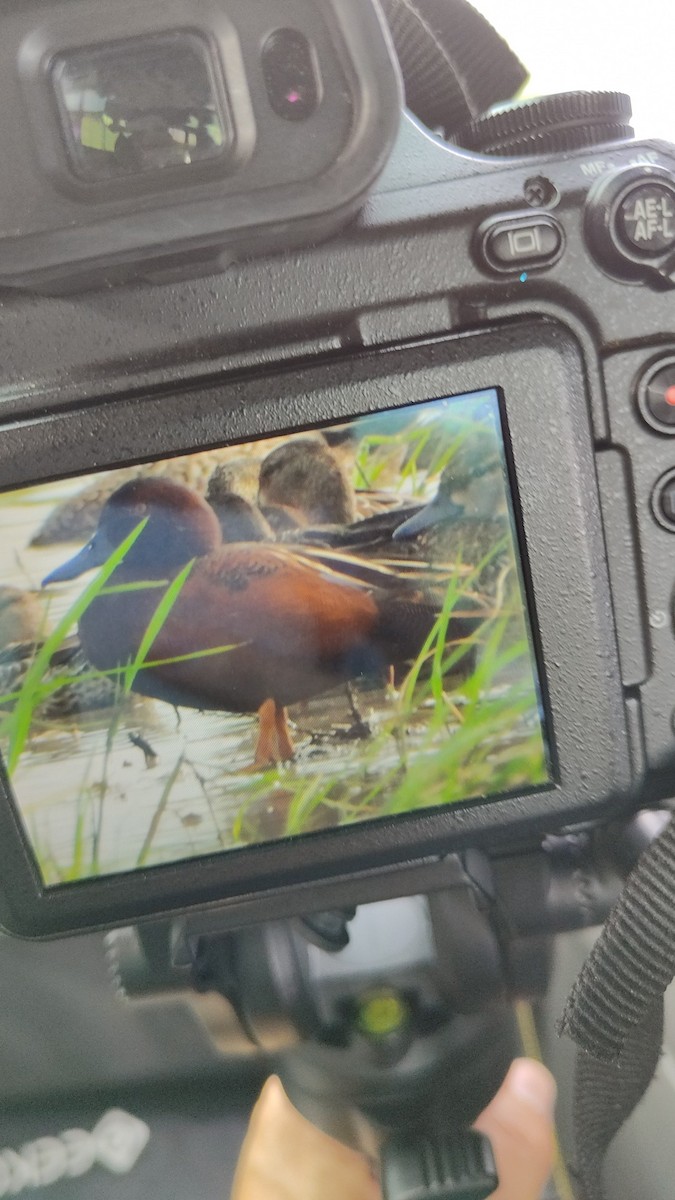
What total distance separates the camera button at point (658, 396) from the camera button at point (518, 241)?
2.7 inches

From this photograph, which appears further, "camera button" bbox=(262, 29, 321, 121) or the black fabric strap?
the black fabric strap

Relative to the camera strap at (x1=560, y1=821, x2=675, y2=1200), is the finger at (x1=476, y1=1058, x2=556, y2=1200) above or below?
below

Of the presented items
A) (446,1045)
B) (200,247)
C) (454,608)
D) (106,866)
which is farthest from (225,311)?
(446,1045)

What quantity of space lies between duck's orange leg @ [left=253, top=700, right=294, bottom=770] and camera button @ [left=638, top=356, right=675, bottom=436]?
208mm

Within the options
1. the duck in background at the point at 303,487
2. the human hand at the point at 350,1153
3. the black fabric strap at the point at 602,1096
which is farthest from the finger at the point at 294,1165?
the duck in background at the point at 303,487

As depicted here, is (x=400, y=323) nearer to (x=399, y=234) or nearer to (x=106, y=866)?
(x=399, y=234)

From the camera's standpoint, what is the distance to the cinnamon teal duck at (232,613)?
1.28ft

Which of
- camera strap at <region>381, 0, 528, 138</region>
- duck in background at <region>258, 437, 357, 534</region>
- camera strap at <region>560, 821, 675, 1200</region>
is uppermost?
camera strap at <region>381, 0, 528, 138</region>

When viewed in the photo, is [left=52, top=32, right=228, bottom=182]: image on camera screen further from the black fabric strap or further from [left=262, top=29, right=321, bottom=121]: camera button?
the black fabric strap

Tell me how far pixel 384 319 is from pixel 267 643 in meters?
0.15

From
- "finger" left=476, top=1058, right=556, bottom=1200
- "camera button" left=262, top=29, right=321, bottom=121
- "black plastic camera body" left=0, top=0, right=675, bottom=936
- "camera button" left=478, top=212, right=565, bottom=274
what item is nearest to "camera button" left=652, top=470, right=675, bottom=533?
"black plastic camera body" left=0, top=0, right=675, bottom=936

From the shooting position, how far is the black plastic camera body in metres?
0.34

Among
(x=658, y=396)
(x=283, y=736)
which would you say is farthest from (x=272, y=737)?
(x=658, y=396)

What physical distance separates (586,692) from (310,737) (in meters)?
0.13
